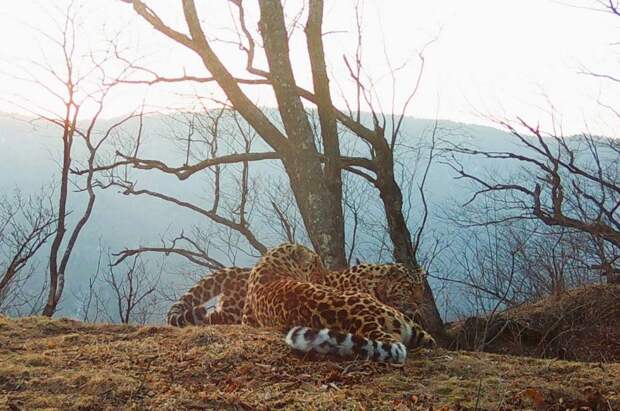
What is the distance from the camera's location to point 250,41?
1175 centimetres

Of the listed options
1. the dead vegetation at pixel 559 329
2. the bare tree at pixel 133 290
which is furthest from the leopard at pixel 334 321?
the bare tree at pixel 133 290

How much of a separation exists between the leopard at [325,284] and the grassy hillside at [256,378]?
262 centimetres

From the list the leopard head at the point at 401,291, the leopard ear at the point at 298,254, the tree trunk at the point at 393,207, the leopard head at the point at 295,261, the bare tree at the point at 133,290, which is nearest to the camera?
the leopard head at the point at 295,261

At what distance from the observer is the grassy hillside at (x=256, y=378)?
3.66 metres

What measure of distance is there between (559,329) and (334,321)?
4912mm

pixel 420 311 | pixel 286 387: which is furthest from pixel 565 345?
pixel 286 387

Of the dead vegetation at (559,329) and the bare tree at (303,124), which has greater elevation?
the bare tree at (303,124)

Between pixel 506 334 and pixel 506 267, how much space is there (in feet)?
30.1

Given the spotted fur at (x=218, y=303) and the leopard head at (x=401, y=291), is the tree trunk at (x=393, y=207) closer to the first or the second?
the leopard head at (x=401, y=291)

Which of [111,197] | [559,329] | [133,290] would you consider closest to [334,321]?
[559,329]

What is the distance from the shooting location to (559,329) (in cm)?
905

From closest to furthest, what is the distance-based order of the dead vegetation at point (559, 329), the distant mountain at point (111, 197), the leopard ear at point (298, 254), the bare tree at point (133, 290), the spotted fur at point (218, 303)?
the leopard ear at point (298, 254) < the spotted fur at point (218, 303) < the dead vegetation at point (559, 329) < the bare tree at point (133, 290) < the distant mountain at point (111, 197)

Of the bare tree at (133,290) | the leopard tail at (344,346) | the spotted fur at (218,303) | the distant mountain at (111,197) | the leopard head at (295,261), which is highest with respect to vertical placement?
the distant mountain at (111,197)

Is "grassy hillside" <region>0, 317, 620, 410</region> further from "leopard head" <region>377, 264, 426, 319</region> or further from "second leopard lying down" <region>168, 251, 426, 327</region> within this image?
"leopard head" <region>377, 264, 426, 319</region>
